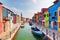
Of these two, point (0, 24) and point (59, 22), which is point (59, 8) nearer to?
point (59, 22)

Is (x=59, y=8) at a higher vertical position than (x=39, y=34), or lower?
higher

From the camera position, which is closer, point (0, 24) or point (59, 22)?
point (0, 24)

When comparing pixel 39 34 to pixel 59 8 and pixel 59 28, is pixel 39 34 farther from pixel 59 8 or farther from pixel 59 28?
pixel 59 8

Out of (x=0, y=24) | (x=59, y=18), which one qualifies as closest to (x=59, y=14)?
(x=59, y=18)

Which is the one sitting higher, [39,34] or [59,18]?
→ [59,18]

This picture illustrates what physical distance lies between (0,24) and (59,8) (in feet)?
38.5

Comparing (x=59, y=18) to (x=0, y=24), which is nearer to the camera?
(x=0, y=24)

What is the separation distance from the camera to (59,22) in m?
27.4

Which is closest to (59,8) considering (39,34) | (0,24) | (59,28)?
(59,28)

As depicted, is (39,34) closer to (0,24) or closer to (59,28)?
(59,28)

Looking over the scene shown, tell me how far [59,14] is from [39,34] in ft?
18.6

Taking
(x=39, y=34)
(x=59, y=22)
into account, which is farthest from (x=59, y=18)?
(x=39, y=34)

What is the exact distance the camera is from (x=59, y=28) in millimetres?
27547

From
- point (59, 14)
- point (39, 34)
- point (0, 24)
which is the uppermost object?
point (59, 14)
